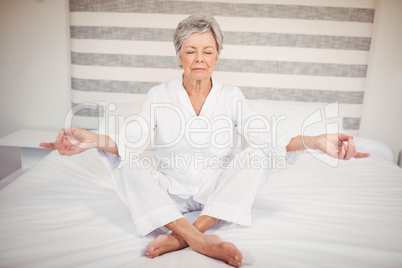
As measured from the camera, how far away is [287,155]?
53.4 inches

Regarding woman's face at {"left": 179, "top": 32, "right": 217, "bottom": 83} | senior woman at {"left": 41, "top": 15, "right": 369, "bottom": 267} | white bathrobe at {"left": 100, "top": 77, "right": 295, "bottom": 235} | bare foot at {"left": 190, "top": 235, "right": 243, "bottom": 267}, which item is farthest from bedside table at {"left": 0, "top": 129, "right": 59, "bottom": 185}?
bare foot at {"left": 190, "top": 235, "right": 243, "bottom": 267}

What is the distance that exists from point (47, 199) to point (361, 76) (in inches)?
82.0

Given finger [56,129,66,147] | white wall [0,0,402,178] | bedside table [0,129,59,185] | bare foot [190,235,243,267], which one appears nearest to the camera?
bare foot [190,235,243,267]

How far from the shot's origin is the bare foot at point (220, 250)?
37.7 inches

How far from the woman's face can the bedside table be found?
1290 mm

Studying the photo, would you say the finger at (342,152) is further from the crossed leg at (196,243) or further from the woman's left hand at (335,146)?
the crossed leg at (196,243)

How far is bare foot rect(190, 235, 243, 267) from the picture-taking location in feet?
3.14

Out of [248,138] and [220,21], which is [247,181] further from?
[220,21]

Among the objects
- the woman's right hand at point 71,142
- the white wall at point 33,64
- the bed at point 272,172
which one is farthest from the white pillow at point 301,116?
the white wall at point 33,64

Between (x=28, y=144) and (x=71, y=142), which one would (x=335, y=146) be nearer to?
(x=71, y=142)

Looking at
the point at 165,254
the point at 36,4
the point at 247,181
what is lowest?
the point at 165,254

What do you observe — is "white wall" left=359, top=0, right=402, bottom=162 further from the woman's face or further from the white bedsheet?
the woman's face

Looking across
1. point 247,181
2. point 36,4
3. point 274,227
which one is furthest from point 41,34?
point 274,227

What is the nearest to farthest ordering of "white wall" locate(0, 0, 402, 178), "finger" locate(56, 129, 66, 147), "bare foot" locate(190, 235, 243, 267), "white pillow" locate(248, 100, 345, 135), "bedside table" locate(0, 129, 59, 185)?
"bare foot" locate(190, 235, 243, 267)
"finger" locate(56, 129, 66, 147)
"white pillow" locate(248, 100, 345, 135)
"bedside table" locate(0, 129, 59, 185)
"white wall" locate(0, 0, 402, 178)
